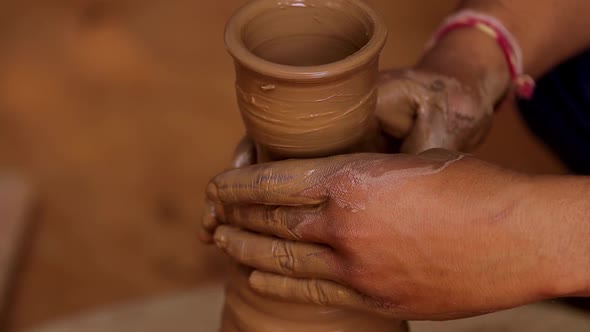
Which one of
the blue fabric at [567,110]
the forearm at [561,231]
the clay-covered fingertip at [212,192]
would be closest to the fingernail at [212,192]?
the clay-covered fingertip at [212,192]

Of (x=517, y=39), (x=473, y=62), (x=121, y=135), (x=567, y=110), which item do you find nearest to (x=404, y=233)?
(x=473, y=62)

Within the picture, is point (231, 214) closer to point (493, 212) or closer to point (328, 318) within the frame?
point (328, 318)

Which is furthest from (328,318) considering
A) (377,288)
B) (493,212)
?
(493,212)

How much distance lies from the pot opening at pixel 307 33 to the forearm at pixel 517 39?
1.04 feet

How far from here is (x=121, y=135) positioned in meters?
2.82

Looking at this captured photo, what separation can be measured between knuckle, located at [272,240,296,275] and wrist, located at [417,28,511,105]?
1.44ft

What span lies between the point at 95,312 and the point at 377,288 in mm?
774

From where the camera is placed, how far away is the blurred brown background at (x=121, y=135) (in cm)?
243

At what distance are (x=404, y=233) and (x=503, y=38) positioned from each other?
1.90 ft

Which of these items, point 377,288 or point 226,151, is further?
point 226,151

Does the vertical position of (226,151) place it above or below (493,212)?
below

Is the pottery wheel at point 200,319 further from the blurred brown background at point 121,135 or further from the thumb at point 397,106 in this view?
the blurred brown background at point 121,135

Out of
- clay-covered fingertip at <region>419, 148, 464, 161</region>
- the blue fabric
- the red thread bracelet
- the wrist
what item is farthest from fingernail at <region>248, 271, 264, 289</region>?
the blue fabric

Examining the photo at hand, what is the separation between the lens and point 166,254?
8.07 ft
